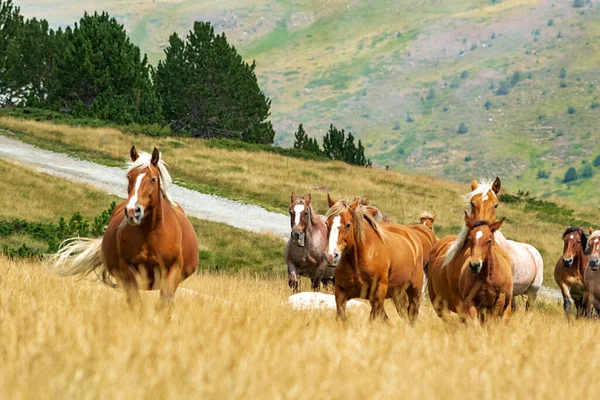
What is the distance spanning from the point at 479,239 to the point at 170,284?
368cm

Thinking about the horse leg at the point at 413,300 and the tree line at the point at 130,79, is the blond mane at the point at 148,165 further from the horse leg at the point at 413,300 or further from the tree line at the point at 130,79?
the tree line at the point at 130,79

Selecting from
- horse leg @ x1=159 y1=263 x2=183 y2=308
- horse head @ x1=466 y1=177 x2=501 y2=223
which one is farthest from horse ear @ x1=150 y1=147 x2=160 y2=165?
horse head @ x1=466 y1=177 x2=501 y2=223

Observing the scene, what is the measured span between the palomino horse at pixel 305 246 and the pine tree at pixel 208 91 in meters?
46.9

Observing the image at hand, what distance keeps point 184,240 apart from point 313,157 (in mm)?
46155

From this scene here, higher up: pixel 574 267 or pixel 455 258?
pixel 455 258

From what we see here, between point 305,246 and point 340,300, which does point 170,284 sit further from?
point 305,246

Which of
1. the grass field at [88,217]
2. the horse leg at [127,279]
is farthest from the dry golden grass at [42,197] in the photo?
the horse leg at [127,279]

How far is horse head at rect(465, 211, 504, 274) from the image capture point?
38.2ft

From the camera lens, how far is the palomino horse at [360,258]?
40.0 ft

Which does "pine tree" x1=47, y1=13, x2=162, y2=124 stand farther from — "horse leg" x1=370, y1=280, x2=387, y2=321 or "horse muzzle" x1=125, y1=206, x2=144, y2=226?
"horse muzzle" x1=125, y1=206, x2=144, y2=226

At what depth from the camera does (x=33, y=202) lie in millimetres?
31109

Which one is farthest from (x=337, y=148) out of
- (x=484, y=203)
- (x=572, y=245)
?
(x=484, y=203)

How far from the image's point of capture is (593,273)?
741 inches

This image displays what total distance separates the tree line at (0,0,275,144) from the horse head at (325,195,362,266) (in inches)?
1916
